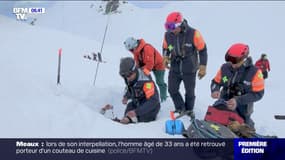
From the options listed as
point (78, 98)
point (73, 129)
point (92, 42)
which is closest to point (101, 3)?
point (92, 42)

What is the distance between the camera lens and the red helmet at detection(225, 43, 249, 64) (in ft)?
10.6

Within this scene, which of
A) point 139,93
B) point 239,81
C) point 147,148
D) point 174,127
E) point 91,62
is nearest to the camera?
point 147,148

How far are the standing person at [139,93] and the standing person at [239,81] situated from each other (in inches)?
16.3

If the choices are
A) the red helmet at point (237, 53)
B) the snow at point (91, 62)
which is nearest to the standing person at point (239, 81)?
the red helmet at point (237, 53)

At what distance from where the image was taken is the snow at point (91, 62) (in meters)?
3.13

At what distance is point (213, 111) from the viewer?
3.31m

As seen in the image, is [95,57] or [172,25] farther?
[95,57]

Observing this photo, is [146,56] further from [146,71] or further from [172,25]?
[172,25]

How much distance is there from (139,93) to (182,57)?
0.45m

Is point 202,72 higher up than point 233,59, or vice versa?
point 233,59

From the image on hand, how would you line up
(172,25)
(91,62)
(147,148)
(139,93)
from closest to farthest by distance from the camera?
(147,148) < (139,93) < (172,25) < (91,62)

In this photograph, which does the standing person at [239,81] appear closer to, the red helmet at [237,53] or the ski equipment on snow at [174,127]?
the red helmet at [237,53]

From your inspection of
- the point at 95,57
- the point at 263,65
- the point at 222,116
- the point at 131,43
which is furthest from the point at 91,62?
the point at 263,65

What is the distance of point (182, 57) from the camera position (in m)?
3.72
